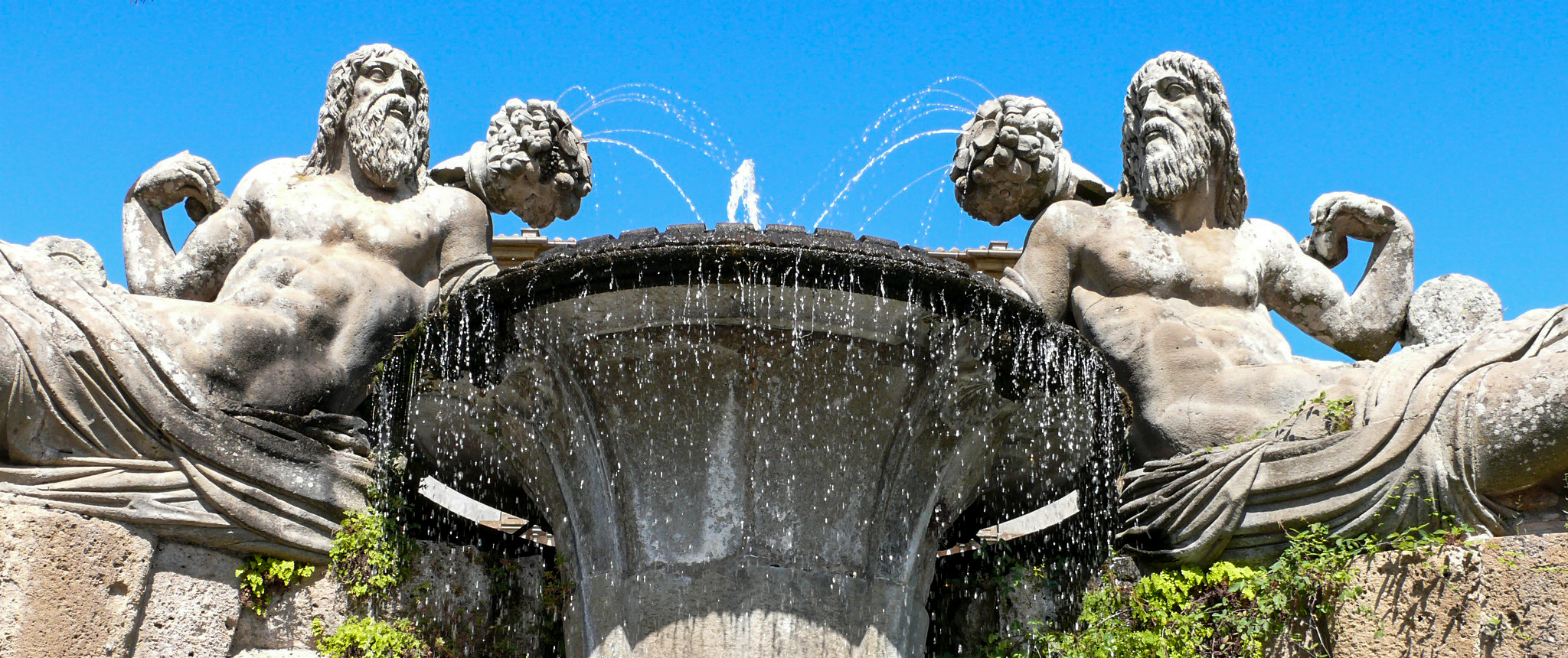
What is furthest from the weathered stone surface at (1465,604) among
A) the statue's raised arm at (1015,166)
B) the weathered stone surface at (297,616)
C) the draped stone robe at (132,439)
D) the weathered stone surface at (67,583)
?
the weathered stone surface at (67,583)


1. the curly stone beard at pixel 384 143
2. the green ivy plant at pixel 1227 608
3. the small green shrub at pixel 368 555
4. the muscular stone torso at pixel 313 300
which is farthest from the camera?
the curly stone beard at pixel 384 143

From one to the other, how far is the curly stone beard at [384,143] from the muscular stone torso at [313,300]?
109mm

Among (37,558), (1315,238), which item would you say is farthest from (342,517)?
(1315,238)

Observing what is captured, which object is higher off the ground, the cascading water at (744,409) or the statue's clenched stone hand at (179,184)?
the statue's clenched stone hand at (179,184)

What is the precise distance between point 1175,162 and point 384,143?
11.1ft

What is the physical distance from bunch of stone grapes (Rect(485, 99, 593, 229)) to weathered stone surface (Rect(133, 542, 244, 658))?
7.18 ft

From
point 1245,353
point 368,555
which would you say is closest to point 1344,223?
point 1245,353

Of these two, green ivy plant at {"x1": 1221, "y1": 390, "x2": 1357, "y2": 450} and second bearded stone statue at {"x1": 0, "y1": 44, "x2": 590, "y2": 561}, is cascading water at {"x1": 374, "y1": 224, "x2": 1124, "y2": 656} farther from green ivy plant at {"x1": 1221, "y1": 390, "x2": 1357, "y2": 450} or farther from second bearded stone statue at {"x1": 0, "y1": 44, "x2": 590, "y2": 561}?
green ivy plant at {"x1": 1221, "y1": 390, "x2": 1357, "y2": 450}

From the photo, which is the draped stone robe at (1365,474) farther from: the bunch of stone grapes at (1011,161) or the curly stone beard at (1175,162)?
the bunch of stone grapes at (1011,161)

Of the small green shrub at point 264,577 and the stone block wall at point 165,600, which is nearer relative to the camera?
the stone block wall at point 165,600

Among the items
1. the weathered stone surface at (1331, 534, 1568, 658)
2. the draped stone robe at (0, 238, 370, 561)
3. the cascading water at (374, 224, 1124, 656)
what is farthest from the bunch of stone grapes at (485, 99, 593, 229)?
the weathered stone surface at (1331, 534, 1568, 658)

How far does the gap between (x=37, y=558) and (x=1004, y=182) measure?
411cm

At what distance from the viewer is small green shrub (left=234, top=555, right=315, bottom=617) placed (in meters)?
5.23

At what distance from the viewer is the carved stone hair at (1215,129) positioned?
6.52 meters
